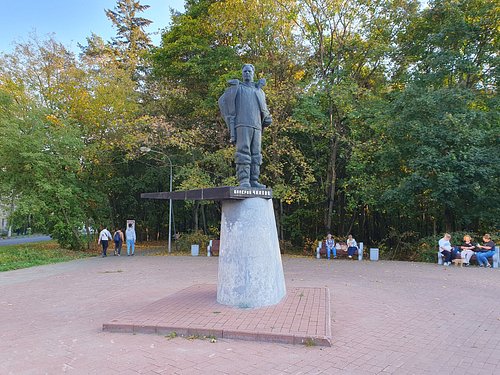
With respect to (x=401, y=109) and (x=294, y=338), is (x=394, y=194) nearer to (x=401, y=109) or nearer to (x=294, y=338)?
(x=401, y=109)

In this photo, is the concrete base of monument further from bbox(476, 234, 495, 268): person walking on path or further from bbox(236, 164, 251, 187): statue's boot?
bbox(476, 234, 495, 268): person walking on path

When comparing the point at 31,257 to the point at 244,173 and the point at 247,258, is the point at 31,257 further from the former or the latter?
the point at 247,258

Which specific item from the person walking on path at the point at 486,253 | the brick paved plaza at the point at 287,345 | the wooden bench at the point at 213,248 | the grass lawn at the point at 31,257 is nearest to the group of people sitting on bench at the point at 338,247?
the person walking on path at the point at 486,253

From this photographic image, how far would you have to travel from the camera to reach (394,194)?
1697cm

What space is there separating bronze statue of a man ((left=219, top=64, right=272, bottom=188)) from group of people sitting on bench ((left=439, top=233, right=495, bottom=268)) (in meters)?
10.1

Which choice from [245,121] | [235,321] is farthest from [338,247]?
[235,321]

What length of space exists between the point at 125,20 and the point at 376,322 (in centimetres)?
3864

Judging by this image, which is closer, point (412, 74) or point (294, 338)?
point (294, 338)

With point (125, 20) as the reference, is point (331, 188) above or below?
below

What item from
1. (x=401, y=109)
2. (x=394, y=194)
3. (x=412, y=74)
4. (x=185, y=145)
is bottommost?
(x=394, y=194)

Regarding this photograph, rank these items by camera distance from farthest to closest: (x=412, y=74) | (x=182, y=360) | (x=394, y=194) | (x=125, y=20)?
(x=125, y=20) < (x=412, y=74) < (x=394, y=194) < (x=182, y=360)

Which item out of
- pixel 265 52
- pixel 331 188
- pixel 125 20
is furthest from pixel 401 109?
pixel 125 20

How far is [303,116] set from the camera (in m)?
19.8

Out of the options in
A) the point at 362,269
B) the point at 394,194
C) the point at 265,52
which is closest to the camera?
the point at 362,269
